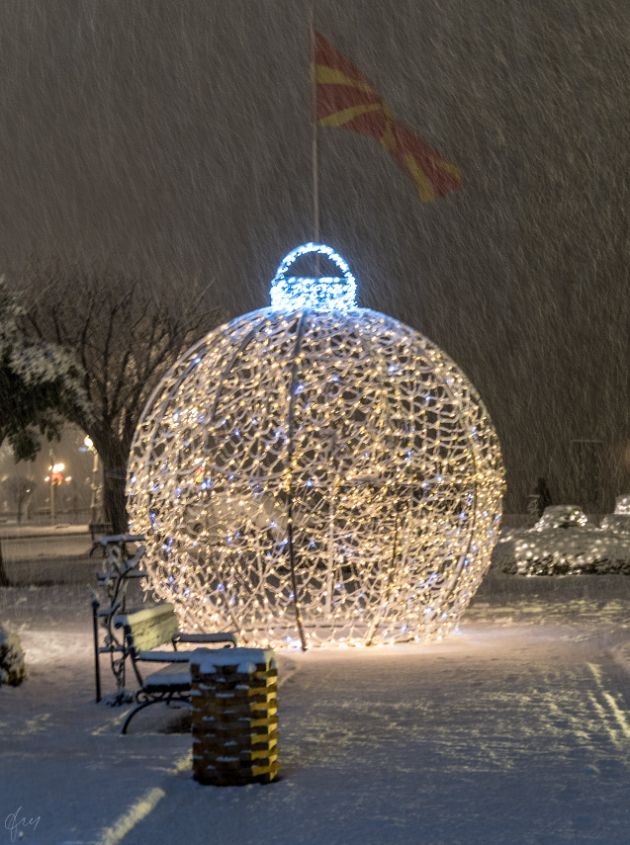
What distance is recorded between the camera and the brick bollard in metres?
7.90

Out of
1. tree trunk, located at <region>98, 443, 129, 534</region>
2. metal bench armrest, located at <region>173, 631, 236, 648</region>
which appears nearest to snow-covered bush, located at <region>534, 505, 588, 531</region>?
tree trunk, located at <region>98, 443, 129, 534</region>

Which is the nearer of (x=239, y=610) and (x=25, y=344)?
(x=239, y=610)

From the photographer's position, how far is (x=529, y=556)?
912 inches

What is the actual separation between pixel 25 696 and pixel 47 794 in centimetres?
391

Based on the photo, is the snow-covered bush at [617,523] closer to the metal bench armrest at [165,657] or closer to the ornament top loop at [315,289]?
the ornament top loop at [315,289]

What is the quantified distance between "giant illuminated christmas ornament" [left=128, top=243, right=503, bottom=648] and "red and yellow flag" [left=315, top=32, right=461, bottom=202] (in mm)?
1686

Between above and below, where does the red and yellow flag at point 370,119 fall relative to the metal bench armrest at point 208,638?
above

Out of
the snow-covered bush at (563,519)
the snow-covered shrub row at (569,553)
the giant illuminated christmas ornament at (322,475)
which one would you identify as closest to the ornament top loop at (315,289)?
the giant illuminated christmas ornament at (322,475)

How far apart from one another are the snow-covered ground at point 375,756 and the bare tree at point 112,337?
20.7 meters

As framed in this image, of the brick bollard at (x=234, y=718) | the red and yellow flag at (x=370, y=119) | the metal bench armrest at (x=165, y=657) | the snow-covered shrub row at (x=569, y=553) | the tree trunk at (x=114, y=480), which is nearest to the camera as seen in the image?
the brick bollard at (x=234, y=718)

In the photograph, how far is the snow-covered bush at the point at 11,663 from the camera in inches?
464

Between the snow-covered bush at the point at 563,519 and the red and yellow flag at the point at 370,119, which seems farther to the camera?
the snow-covered bush at the point at 563,519

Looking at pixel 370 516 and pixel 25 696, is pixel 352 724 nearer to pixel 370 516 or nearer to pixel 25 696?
pixel 25 696

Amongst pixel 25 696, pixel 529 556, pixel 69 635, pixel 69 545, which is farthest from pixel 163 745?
pixel 69 545
